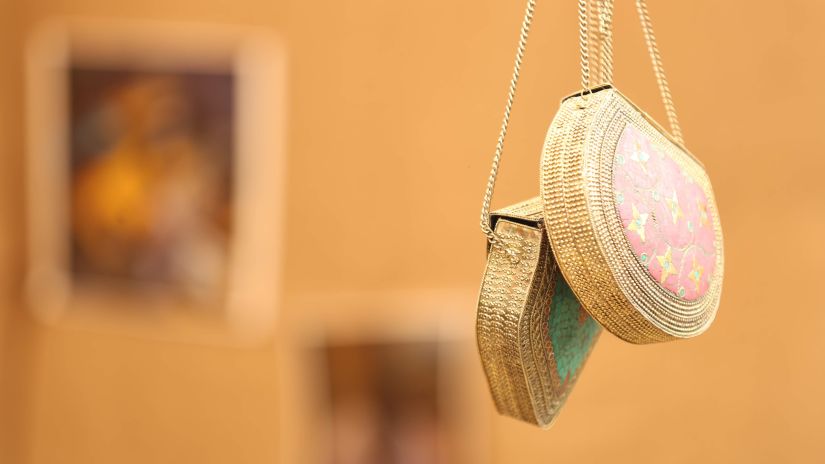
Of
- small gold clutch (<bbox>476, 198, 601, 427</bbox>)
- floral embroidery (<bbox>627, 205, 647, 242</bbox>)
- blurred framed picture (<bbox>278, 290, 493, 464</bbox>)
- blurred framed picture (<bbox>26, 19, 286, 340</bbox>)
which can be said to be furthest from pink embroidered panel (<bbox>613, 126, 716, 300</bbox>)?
blurred framed picture (<bbox>26, 19, 286, 340</bbox>)

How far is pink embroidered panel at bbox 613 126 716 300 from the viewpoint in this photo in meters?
0.74

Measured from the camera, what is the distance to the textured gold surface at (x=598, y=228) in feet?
2.37

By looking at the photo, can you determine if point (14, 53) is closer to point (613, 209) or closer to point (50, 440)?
point (50, 440)

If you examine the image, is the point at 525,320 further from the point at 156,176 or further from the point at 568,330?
the point at 156,176

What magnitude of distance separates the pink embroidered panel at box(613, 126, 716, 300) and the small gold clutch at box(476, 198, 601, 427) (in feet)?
0.33

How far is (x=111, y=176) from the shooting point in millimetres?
1970

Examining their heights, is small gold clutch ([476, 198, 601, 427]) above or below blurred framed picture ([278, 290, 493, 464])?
above

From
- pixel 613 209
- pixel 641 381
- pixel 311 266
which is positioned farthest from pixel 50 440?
pixel 613 209

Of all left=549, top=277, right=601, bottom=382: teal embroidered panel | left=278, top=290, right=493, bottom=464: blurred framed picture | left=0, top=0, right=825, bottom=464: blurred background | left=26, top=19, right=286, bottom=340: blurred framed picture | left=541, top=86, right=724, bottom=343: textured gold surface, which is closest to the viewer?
left=541, top=86, right=724, bottom=343: textured gold surface

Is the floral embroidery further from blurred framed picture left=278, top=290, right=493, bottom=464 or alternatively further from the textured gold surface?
blurred framed picture left=278, top=290, right=493, bottom=464

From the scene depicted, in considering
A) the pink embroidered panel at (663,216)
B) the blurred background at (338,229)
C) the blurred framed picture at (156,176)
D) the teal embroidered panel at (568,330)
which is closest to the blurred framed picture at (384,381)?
the blurred background at (338,229)

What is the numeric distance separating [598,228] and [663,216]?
99 millimetres

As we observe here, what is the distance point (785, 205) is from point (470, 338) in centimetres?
71

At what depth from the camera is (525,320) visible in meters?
0.81
